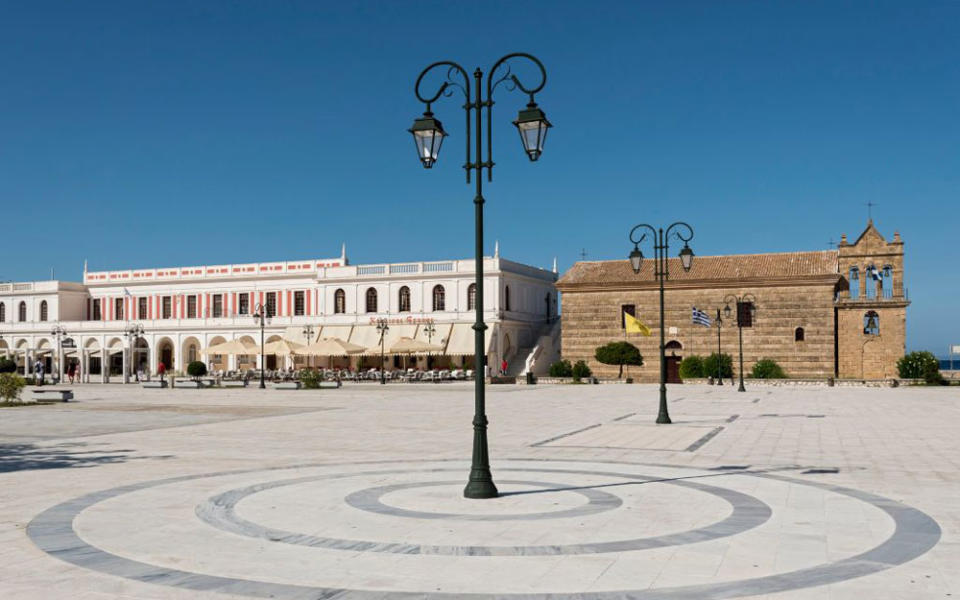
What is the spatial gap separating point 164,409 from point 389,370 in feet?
105

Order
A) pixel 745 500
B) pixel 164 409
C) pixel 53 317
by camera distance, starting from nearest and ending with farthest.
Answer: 1. pixel 745 500
2. pixel 164 409
3. pixel 53 317

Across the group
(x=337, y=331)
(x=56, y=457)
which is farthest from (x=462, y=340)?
(x=56, y=457)

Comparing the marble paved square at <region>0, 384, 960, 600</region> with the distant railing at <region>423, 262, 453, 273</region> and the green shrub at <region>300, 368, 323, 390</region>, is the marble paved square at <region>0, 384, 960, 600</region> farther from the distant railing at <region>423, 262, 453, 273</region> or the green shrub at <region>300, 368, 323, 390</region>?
the distant railing at <region>423, 262, 453, 273</region>

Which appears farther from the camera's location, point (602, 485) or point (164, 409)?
point (164, 409)

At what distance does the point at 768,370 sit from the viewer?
51.2 m

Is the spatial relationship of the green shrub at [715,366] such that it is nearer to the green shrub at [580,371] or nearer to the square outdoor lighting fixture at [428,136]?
the green shrub at [580,371]

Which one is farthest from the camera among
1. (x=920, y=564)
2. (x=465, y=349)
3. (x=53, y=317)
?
(x=53, y=317)

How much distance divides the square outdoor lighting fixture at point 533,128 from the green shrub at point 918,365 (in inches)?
1641

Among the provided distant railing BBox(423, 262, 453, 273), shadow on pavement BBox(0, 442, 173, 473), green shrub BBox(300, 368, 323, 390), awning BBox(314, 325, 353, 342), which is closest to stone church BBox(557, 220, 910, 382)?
distant railing BBox(423, 262, 453, 273)

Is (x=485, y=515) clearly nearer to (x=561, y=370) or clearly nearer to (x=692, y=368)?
(x=561, y=370)

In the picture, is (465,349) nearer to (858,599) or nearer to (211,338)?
(211,338)

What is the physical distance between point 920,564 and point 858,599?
1279mm

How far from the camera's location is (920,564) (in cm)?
659

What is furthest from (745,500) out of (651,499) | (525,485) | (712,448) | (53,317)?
(53,317)
